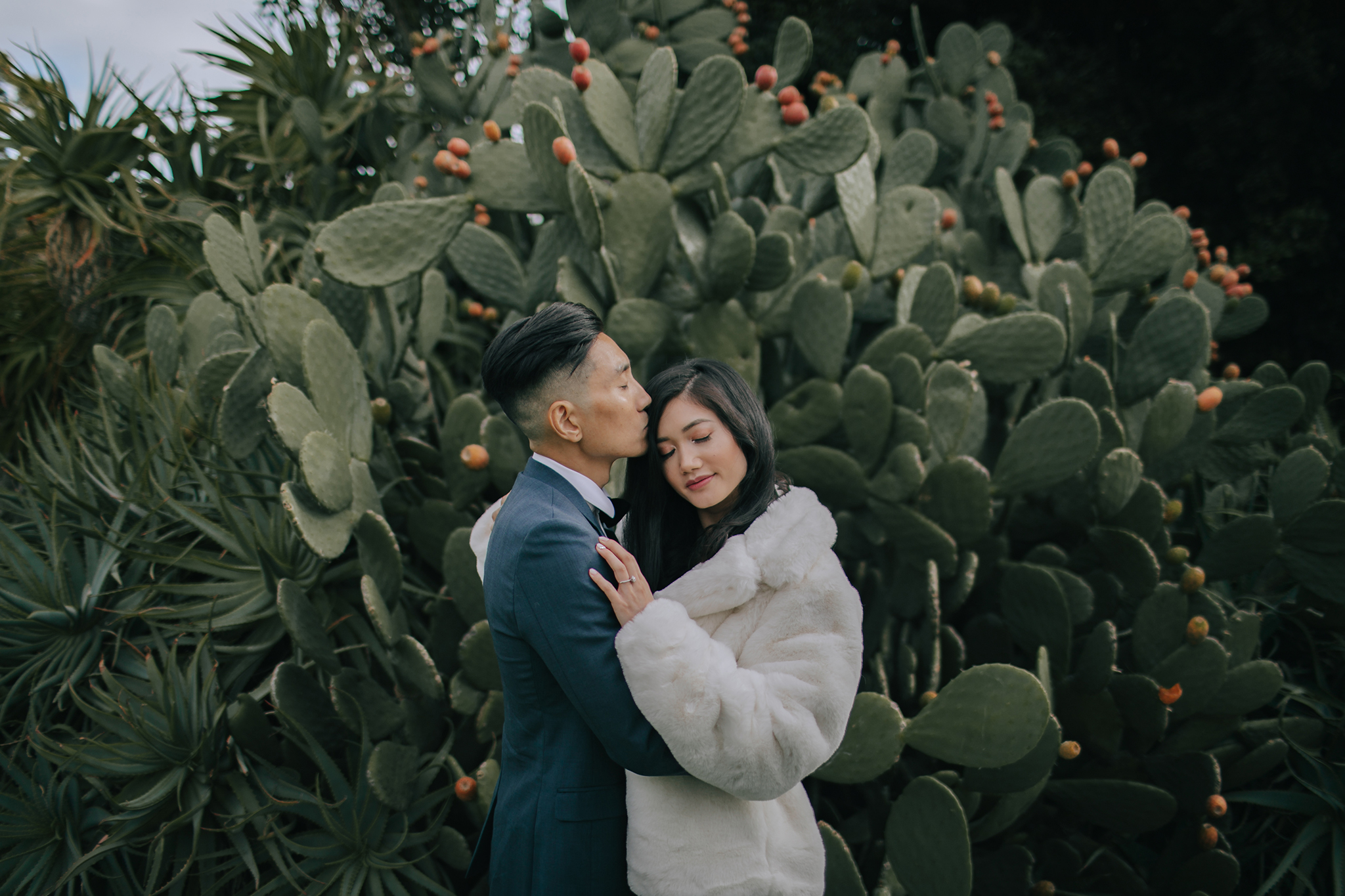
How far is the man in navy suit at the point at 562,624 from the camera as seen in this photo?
3.36 feet

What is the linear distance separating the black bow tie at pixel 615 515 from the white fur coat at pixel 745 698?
0.60 ft

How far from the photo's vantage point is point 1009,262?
3.41 meters

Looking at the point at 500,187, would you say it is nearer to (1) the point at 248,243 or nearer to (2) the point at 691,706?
(1) the point at 248,243

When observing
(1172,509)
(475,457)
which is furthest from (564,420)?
(1172,509)

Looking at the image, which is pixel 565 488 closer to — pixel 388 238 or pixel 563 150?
pixel 563 150

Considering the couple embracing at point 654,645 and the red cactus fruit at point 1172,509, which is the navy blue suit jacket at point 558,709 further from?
the red cactus fruit at point 1172,509

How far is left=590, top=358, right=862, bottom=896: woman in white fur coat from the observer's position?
975 millimetres

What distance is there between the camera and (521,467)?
2.15 meters

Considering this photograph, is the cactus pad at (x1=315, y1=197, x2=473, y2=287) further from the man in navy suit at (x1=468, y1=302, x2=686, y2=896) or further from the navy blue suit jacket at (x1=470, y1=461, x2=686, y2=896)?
the navy blue suit jacket at (x1=470, y1=461, x2=686, y2=896)

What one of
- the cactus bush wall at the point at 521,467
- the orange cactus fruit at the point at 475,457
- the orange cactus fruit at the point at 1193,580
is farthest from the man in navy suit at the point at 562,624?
the orange cactus fruit at the point at 1193,580

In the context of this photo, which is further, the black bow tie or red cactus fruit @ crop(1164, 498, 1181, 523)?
red cactus fruit @ crop(1164, 498, 1181, 523)

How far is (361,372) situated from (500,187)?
69 cm

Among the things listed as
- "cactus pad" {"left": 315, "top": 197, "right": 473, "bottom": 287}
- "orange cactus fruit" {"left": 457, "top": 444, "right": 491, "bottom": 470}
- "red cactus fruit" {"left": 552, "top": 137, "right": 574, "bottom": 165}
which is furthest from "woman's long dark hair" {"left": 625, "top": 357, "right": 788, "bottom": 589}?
"cactus pad" {"left": 315, "top": 197, "right": 473, "bottom": 287}

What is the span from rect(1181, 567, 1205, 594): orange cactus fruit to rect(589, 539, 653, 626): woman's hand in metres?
1.89
